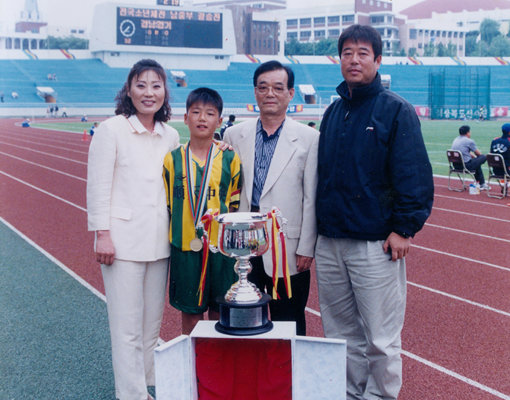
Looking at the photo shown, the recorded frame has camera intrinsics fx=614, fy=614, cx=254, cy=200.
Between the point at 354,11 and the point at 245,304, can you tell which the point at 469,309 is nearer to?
the point at 245,304

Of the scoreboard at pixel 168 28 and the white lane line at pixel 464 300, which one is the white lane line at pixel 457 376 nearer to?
the white lane line at pixel 464 300

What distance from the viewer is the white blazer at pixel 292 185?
→ 3020 mm

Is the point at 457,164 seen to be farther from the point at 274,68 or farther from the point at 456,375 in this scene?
the point at 274,68

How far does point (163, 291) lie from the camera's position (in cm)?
319

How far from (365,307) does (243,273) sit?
0.72 m

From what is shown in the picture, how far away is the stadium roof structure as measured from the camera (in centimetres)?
6921

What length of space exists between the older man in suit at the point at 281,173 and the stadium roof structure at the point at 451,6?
71254 mm

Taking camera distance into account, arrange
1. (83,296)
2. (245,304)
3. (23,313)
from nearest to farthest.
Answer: (245,304)
(23,313)
(83,296)

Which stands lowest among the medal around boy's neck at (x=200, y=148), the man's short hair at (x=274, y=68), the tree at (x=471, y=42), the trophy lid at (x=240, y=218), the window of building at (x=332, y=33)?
the trophy lid at (x=240, y=218)

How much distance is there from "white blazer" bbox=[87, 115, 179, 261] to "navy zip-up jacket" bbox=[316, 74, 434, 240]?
0.83m

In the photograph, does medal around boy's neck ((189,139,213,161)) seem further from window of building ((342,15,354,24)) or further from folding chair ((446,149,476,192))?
window of building ((342,15,354,24))

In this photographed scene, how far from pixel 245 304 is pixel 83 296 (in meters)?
3.09

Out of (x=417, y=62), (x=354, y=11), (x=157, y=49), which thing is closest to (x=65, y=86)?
(x=157, y=49)

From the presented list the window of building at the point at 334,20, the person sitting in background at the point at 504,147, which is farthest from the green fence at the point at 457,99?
the window of building at the point at 334,20
